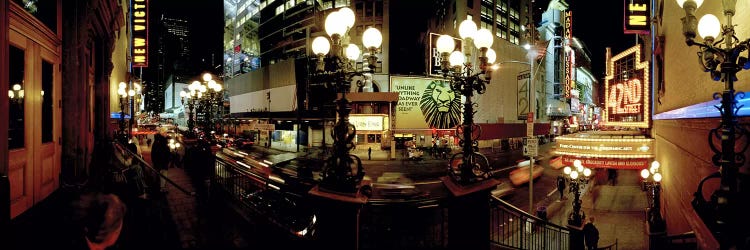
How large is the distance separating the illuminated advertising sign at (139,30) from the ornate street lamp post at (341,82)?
25.6 m

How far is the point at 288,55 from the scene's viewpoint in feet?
160

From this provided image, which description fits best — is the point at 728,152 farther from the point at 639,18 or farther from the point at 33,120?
the point at 639,18

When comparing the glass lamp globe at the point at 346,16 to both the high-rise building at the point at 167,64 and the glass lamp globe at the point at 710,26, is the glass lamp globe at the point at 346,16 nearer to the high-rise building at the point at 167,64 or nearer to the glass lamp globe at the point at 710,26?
the glass lamp globe at the point at 710,26

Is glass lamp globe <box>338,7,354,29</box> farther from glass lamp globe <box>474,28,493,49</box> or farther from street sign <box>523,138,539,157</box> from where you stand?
street sign <box>523,138,539,157</box>

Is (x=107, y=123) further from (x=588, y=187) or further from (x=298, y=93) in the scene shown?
(x=588, y=187)

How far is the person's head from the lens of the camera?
3.95 meters

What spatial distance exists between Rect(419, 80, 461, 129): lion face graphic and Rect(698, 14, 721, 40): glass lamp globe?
34586 millimetres

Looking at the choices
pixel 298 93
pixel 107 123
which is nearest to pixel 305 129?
pixel 298 93

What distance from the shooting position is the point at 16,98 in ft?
21.5

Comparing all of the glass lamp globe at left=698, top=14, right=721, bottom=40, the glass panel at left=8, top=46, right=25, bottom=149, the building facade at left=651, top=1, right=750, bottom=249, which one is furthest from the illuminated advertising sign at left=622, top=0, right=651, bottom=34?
the glass panel at left=8, top=46, right=25, bottom=149

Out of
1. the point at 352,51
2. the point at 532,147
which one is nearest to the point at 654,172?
the point at 532,147

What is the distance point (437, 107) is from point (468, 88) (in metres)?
33.9

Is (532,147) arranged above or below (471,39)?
below

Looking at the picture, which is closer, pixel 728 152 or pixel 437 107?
pixel 728 152
